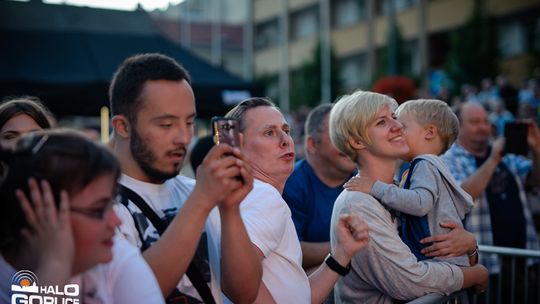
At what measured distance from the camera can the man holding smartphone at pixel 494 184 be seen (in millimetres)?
5508

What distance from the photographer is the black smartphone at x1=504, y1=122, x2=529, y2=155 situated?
539cm

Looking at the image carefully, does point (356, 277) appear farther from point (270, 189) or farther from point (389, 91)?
point (389, 91)

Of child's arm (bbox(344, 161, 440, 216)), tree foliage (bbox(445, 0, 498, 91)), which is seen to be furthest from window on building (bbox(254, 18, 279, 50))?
child's arm (bbox(344, 161, 440, 216))

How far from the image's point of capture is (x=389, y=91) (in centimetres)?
735

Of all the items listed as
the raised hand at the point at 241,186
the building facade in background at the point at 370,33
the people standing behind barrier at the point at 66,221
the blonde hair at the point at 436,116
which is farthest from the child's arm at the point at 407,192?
the building facade in background at the point at 370,33

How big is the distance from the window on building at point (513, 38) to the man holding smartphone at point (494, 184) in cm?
2297

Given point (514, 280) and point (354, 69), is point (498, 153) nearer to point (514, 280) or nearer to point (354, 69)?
point (514, 280)

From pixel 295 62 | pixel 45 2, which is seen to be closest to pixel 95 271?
pixel 45 2

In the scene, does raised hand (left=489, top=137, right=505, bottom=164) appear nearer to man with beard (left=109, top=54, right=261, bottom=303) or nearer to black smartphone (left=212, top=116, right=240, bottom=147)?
man with beard (left=109, top=54, right=261, bottom=303)

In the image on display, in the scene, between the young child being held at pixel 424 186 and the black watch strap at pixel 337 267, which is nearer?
the black watch strap at pixel 337 267

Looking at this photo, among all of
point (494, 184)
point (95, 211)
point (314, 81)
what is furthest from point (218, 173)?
point (314, 81)

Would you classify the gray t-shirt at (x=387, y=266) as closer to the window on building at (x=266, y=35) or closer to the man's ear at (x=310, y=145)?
the man's ear at (x=310, y=145)

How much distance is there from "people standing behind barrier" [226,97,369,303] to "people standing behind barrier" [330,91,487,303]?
241 mm

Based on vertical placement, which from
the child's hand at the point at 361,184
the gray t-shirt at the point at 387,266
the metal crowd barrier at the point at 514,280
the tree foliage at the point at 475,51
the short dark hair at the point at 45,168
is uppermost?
the tree foliage at the point at 475,51
